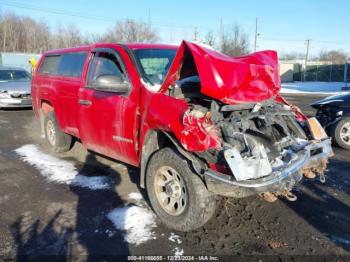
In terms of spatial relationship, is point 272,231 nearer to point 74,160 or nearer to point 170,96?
point 170,96

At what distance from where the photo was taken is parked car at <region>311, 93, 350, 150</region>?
717 cm

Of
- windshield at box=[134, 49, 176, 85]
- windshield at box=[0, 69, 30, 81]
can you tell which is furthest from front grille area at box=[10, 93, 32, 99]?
windshield at box=[134, 49, 176, 85]

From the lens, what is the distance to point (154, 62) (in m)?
4.86

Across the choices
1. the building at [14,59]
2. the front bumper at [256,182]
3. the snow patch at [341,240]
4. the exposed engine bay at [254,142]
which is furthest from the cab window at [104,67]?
the building at [14,59]

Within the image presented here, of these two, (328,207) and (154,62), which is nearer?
(328,207)

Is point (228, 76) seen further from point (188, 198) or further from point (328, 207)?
point (328, 207)

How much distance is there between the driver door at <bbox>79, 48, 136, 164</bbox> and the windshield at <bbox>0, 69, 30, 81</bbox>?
32.3ft

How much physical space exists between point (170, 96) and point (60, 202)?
201 centimetres

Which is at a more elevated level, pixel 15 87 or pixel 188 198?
pixel 15 87

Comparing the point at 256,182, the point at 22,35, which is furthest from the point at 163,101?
the point at 22,35

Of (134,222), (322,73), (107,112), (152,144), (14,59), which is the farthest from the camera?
(14,59)

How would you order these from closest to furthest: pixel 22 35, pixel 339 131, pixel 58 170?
pixel 58 170
pixel 339 131
pixel 22 35

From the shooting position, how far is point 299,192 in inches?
194

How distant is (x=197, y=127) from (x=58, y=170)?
3320 millimetres
